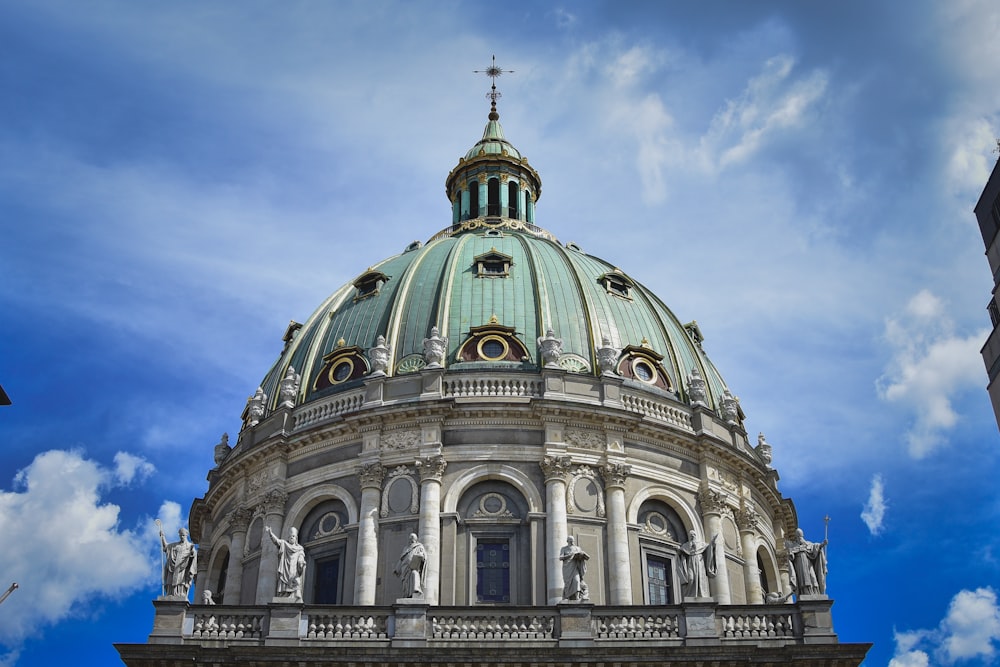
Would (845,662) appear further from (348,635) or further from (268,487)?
(268,487)

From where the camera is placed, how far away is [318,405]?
4031 centimetres

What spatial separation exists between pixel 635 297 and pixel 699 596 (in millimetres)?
17626

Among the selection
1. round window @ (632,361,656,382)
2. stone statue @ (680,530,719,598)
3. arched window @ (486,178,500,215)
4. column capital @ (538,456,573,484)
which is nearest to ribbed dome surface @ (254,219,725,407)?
round window @ (632,361,656,382)

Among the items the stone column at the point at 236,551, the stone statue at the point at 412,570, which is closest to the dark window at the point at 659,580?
the stone statue at the point at 412,570

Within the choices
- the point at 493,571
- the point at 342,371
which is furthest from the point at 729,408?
the point at 342,371

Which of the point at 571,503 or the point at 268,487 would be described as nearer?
the point at 571,503

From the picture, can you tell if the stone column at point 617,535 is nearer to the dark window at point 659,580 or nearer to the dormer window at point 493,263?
the dark window at point 659,580

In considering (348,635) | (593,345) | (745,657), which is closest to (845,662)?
(745,657)

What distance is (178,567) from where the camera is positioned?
30719mm

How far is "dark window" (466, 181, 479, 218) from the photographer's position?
54.1 meters

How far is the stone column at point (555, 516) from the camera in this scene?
34.3m

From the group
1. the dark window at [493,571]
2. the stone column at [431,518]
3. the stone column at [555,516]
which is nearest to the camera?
the stone column at [555,516]

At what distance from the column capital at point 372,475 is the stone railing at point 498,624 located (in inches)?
291

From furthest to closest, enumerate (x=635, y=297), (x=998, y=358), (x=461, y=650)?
(x=635, y=297), (x=998, y=358), (x=461, y=650)
